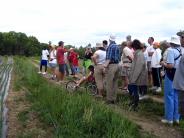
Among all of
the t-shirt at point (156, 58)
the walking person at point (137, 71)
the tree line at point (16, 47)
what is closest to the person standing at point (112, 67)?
the walking person at point (137, 71)

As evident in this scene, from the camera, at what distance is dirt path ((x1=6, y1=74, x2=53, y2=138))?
761 centimetres

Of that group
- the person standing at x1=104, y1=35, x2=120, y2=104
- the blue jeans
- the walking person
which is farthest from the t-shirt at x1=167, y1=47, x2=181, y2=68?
the person standing at x1=104, y1=35, x2=120, y2=104

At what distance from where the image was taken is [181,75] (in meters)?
6.58

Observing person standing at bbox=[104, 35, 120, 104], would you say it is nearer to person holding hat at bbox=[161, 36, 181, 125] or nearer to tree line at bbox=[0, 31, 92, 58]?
person holding hat at bbox=[161, 36, 181, 125]

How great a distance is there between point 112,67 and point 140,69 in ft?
4.45

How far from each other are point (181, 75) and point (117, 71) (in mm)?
4525

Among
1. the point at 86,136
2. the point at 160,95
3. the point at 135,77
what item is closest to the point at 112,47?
the point at 135,77

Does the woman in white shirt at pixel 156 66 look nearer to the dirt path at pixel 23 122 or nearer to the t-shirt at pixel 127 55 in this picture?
the t-shirt at pixel 127 55

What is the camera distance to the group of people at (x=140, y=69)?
8.06 m

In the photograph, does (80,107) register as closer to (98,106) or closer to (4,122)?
(98,106)

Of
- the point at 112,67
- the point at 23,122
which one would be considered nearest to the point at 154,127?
the point at 23,122

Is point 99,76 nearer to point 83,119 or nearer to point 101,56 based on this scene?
point 101,56

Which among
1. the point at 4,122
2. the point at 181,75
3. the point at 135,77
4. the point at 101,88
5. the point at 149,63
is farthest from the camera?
the point at 149,63

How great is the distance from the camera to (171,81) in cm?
834
